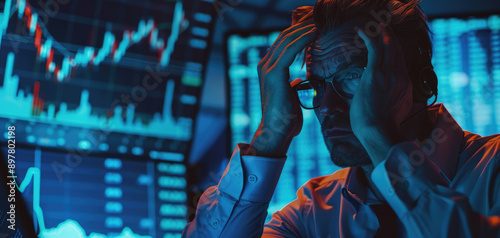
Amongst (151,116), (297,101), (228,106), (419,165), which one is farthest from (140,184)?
(419,165)

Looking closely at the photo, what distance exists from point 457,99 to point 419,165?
1121 mm

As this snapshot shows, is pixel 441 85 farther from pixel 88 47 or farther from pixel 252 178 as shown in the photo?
pixel 88 47

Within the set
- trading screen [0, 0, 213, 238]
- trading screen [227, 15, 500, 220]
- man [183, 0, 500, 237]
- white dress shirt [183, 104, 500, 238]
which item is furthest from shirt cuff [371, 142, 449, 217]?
trading screen [0, 0, 213, 238]

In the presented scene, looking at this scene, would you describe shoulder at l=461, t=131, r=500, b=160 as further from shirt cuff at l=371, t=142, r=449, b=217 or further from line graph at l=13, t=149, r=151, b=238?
line graph at l=13, t=149, r=151, b=238

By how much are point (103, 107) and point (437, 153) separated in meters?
1.08

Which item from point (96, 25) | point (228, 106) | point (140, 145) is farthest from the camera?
point (228, 106)

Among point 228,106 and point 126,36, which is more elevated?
point 126,36

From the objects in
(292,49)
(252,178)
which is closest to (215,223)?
(252,178)

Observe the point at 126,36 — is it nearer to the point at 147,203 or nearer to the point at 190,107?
the point at 190,107

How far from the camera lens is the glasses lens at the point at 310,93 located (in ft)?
4.02

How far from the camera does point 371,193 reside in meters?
1.25

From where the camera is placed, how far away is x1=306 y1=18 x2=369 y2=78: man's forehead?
3.85 ft

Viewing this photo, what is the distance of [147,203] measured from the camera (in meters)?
1.76

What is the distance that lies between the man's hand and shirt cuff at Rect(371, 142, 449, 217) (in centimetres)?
3
